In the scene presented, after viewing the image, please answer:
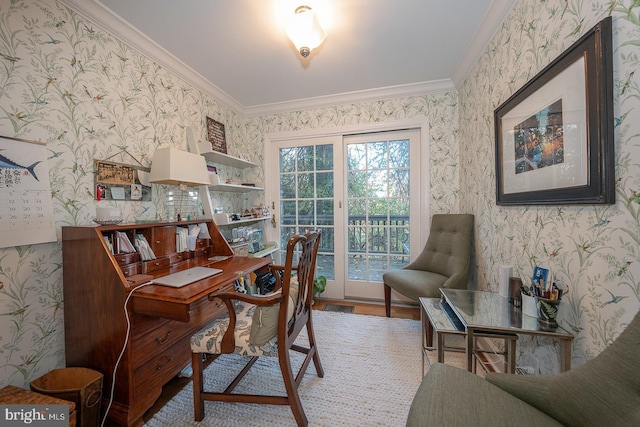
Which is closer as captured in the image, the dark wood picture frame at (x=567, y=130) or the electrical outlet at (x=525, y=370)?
the dark wood picture frame at (x=567, y=130)

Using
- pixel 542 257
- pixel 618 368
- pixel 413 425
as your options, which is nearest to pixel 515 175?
pixel 542 257

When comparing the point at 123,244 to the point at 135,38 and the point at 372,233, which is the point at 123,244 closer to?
the point at 135,38

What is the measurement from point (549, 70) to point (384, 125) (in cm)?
160

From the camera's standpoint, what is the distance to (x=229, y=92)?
8.54ft

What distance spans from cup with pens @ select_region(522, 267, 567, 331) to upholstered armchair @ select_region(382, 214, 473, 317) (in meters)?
0.84

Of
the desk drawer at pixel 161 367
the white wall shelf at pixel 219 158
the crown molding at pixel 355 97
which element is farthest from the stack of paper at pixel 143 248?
the crown molding at pixel 355 97

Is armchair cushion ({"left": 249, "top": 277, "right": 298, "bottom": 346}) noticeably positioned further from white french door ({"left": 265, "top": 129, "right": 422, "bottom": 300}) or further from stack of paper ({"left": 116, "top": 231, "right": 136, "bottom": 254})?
white french door ({"left": 265, "top": 129, "right": 422, "bottom": 300})

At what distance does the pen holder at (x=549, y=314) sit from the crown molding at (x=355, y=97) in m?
2.25

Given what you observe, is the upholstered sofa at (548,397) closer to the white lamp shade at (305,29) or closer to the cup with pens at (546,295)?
the cup with pens at (546,295)

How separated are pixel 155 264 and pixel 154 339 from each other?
1.60ft

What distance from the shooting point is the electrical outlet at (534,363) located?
123 cm

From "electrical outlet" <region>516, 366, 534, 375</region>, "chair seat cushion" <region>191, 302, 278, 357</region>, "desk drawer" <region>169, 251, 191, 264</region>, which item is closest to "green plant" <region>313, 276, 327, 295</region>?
"desk drawer" <region>169, 251, 191, 264</region>

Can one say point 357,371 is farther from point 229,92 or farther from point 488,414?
point 229,92

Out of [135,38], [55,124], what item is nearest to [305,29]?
[135,38]
